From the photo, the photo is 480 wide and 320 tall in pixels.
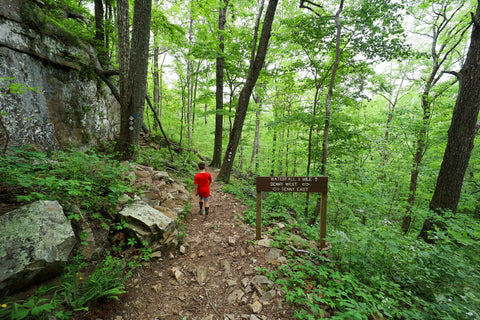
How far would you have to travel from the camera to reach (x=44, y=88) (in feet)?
15.8

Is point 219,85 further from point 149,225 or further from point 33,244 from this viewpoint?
point 33,244

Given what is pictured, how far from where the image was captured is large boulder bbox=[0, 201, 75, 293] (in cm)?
190

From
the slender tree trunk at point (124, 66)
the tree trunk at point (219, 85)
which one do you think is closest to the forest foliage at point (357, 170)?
the tree trunk at point (219, 85)

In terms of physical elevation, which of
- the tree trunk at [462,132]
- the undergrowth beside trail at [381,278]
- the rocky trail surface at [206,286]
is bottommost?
the rocky trail surface at [206,286]

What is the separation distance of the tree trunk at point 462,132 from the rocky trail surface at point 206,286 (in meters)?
5.19

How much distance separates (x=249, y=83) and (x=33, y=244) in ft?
23.1

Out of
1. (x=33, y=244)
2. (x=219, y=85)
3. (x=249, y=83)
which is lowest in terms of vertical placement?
(x=33, y=244)

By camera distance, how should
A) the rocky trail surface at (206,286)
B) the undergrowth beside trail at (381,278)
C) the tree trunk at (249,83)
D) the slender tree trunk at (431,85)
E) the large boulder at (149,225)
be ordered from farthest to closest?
1. the slender tree trunk at (431,85)
2. the tree trunk at (249,83)
3. the large boulder at (149,225)
4. the rocky trail surface at (206,286)
5. the undergrowth beside trail at (381,278)

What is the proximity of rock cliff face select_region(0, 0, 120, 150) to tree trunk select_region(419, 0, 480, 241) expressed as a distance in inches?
396

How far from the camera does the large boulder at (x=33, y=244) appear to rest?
190cm

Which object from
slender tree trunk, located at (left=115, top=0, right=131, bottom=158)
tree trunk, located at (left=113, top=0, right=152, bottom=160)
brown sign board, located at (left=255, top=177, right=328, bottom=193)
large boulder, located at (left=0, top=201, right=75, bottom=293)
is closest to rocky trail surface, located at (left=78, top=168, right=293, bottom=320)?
large boulder, located at (left=0, top=201, right=75, bottom=293)

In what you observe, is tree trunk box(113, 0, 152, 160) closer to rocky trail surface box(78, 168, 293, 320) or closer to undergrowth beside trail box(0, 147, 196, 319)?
undergrowth beside trail box(0, 147, 196, 319)

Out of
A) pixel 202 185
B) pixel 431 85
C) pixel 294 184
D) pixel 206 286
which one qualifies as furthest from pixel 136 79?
pixel 431 85

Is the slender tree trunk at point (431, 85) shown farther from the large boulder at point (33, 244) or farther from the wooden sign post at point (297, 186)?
the large boulder at point (33, 244)
